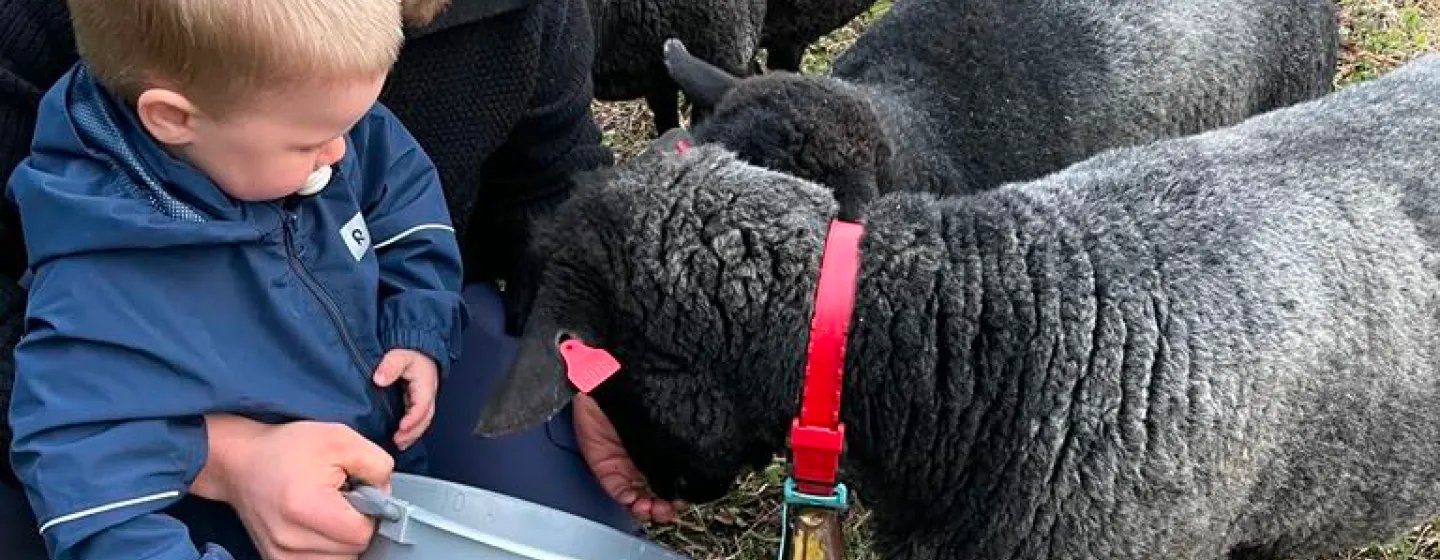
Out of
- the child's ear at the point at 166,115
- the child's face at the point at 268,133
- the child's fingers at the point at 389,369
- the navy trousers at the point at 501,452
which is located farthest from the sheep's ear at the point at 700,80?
the child's ear at the point at 166,115

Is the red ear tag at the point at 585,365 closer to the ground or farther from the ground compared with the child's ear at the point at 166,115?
closer to the ground

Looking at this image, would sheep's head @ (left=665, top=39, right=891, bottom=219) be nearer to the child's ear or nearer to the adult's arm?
the adult's arm

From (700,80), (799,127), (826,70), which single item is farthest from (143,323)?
(826,70)

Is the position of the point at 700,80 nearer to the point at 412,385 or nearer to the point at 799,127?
the point at 799,127

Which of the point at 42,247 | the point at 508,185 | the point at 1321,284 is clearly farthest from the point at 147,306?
the point at 1321,284

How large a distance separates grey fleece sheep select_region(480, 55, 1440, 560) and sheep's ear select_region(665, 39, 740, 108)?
0.97m

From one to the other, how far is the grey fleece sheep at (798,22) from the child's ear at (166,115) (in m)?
2.45

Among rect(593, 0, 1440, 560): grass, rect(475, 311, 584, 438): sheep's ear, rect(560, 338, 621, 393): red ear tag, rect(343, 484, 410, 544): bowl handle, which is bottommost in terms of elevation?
rect(593, 0, 1440, 560): grass

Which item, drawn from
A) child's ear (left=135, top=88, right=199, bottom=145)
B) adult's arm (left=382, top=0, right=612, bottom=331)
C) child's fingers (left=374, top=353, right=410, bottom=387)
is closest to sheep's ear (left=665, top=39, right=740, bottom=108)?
adult's arm (left=382, top=0, right=612, bottom=331)

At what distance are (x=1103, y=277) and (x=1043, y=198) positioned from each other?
0.53 ft

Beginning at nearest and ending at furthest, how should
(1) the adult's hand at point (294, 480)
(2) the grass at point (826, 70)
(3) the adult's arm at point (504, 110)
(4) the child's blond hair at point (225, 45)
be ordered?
(4) the child's blond hair at point (225, 45), (1) the adult's hand at point (294, 480), (3) the adult's arm at point (504, 110), (2) the grass at point (826, 70)

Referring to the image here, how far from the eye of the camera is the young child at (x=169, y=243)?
156 centimetres

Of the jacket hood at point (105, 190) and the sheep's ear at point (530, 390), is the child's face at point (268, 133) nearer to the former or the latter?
the jacket hood at point (105, 190)

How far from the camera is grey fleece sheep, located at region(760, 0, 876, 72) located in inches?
153
